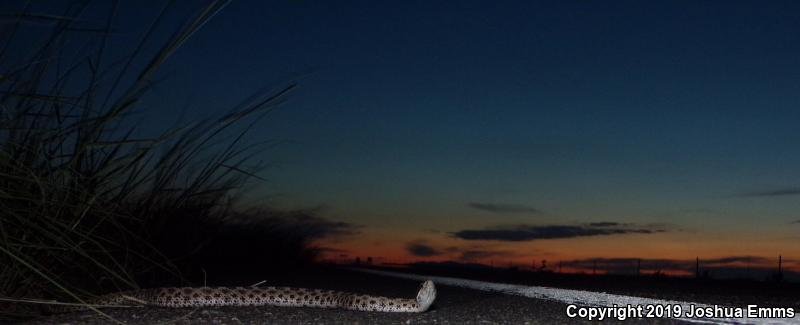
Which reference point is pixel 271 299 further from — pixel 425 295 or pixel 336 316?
pixel 425 295

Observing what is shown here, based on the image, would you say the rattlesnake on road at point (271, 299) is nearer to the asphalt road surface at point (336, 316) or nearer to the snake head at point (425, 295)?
the snake head at point (425, 295)

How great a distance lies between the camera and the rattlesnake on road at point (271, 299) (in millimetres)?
6156

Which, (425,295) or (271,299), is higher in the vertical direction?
(425,295)

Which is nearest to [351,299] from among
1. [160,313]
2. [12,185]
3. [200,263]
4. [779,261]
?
[160,313]

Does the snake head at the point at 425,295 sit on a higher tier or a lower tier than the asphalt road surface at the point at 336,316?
higher

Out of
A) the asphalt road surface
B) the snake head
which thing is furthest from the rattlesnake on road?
the asphalt road surface

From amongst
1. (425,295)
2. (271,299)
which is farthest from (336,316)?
(271,299)

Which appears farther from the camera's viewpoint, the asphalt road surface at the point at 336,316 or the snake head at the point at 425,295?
the snake head at the point at 425,295

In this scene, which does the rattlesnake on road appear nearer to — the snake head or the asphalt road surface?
the snake head

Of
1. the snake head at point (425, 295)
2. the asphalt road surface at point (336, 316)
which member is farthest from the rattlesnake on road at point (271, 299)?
the asphalt road surface at point (336, 316)

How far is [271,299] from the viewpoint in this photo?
7133mm

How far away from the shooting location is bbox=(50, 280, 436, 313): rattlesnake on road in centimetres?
616

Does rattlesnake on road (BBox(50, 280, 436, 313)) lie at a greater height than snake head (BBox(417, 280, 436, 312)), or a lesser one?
lesser

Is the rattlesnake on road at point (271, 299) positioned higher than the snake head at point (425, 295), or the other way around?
the snake head at point (425, 295)
